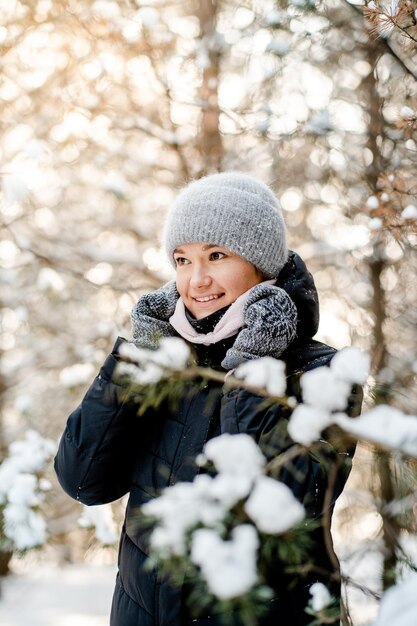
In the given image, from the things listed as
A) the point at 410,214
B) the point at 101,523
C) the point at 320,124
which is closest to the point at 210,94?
the point at 320,124

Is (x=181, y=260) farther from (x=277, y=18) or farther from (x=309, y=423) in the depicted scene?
(x=277, y=18)

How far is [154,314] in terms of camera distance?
171cm

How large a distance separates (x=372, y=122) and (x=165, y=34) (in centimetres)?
150

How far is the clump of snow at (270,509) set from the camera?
22.8 inches

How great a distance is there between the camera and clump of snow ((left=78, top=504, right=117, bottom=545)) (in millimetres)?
2268

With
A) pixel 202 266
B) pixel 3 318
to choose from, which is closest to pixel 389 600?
pixel 202 266

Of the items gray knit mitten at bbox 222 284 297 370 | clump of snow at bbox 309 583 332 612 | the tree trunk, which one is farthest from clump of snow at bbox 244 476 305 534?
the tree trunk

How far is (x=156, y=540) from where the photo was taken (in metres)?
0.58

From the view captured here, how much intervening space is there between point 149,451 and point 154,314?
1.33ft

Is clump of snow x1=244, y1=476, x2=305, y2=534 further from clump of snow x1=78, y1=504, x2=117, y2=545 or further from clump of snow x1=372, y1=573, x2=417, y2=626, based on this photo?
clump of snow x1=78, y1=504, x2=117, y2=545

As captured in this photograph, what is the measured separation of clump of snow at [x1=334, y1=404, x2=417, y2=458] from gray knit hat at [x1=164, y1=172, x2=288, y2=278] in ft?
3.41

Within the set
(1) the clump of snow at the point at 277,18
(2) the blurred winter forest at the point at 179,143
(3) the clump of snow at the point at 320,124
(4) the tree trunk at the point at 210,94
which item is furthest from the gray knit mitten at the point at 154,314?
(4) the tree trunk at the point at 210,94

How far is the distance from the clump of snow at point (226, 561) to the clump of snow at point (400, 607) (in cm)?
16

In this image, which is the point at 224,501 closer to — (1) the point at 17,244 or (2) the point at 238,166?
(2) the point at 238,166
